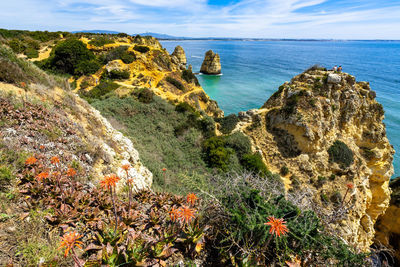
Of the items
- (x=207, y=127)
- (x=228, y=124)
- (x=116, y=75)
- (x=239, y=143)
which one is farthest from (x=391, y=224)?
(x=116, y=75)

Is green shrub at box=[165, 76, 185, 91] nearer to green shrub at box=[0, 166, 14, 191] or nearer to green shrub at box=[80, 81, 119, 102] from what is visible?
green shrub at box=[80, 81, 119, 102]

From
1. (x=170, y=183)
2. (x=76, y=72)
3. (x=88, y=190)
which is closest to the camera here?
(x=88, y=190)

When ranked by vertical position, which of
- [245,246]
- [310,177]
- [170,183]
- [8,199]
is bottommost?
[310,177]

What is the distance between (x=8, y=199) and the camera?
323 centimetres

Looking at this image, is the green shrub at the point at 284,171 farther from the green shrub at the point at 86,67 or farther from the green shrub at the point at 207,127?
the green shrub at the point at 86,67

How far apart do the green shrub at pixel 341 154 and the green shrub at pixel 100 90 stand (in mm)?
22869

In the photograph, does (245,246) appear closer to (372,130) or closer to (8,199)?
(8,199)

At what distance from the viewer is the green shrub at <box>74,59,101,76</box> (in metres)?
24.5

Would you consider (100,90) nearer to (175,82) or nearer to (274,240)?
(175,82)

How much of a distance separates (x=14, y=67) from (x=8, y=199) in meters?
6.80

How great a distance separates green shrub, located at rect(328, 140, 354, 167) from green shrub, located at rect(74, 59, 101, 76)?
2903 centimetres

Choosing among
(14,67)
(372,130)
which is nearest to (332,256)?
(14,67)

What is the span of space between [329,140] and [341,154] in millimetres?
1483

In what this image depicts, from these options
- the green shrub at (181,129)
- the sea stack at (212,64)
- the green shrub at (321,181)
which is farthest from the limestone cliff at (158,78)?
the sea stack at (212,64)
